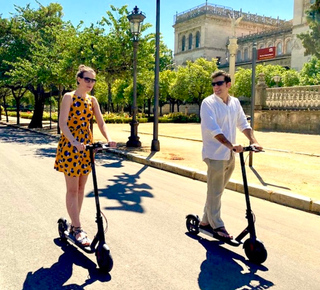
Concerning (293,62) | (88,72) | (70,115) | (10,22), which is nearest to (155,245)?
(70,115)

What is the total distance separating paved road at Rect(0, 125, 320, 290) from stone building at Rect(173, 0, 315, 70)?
63.0 meters

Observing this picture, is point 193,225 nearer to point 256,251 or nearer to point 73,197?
point 256,251

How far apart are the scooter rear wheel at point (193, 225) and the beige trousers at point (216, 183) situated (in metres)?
0.33

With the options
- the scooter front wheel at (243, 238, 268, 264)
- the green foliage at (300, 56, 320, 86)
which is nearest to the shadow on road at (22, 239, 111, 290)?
the scooter front wheel at (243, 238, 268, 264)

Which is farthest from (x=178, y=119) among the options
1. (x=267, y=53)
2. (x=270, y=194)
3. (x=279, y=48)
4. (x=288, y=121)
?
(x=279, y=48)

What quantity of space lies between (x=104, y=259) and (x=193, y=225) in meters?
1.50

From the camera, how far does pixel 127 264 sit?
3707mm

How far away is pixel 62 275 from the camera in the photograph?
3.45 metres

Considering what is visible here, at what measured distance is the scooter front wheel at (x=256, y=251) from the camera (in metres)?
3.77

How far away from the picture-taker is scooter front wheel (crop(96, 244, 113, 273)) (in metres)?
3.45

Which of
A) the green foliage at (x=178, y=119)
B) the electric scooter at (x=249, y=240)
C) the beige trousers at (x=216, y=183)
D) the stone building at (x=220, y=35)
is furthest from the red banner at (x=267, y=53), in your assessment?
the electric scooter at (x=249, y=240)

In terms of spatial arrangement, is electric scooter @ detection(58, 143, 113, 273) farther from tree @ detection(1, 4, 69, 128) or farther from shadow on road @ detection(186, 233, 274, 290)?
tree @ detection(1, 4, 69, 128)

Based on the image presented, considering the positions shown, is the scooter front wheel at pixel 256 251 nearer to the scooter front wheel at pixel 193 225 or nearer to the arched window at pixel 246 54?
the scooter front wheel at pixel 193 225

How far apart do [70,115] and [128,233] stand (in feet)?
5.56
